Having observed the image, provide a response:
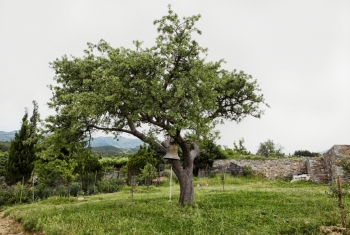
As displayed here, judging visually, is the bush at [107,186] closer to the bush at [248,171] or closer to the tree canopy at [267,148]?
the bush at [248,171]

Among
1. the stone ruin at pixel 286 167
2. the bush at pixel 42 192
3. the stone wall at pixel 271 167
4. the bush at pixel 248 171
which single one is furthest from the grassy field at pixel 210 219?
the stone wall at pixel 271 167

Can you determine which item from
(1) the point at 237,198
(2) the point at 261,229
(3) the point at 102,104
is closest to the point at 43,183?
(3) the point at 102,104

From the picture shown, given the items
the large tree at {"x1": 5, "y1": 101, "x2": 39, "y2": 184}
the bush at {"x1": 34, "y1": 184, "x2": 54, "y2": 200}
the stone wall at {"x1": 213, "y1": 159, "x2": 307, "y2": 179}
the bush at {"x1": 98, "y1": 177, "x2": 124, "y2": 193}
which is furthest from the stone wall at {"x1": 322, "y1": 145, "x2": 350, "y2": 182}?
the large tree at {"x1": 5, "y1": 101, "x2": 39, "y2": 184}

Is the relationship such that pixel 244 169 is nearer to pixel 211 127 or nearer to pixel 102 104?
pixel 211 127

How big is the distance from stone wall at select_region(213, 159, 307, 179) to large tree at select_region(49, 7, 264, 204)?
54.5 ft

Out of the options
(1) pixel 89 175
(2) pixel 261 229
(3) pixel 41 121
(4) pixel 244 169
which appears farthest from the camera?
(4) pixel 244 169

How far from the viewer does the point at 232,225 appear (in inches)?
310

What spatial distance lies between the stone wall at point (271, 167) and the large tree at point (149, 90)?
1662cm

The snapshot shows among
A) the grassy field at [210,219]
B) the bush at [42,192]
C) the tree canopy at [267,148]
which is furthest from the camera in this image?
the tree canopy at [267,148]

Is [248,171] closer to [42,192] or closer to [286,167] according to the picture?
[286,167]

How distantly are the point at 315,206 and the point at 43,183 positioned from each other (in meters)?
17.1

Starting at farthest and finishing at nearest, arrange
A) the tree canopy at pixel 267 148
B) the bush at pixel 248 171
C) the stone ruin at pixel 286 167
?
Result: the tree canopy at pixel 267 148 → the bush at pixel 248 171 → the stone ruin at pixel 286 167

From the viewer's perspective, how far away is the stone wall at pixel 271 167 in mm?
26078

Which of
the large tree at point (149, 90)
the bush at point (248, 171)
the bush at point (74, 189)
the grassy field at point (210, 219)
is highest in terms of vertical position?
the large tree at point (149, 90)
